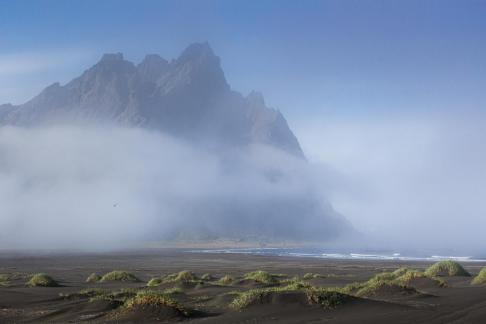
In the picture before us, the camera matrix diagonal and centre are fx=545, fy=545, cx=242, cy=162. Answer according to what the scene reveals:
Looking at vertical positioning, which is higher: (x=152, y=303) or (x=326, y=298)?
(x=326, y=298)

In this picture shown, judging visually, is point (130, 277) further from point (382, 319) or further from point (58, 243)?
point (58, 243)

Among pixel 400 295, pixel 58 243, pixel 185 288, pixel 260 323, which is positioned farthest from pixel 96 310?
pixel 58 243

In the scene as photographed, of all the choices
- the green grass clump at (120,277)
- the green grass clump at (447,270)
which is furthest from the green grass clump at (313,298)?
the green grass clump at (447,270)

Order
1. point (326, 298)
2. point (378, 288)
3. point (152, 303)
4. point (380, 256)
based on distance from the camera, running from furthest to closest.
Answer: point (380, 256) < point (378, 288) < point (326, 298) < point (152, 303)

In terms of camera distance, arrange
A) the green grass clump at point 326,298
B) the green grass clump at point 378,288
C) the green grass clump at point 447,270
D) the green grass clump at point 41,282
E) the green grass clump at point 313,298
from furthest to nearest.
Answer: the green grass clump at point 447,270 → the green grass clump at point 41,282 → the green grass clump at point 378,288 → the green grass clump at point 313,298 → the green grass clump at point 326,298

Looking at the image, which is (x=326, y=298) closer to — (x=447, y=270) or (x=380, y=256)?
(x=447, y=270)

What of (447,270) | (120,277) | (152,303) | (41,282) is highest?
(447,270)

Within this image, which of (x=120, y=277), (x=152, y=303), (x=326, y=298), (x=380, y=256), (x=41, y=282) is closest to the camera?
(x=152, y=303)

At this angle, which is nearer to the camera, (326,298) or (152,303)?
(152,303)

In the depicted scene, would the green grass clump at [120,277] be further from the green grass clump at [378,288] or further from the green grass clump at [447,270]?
the green grass clump at [447,270]

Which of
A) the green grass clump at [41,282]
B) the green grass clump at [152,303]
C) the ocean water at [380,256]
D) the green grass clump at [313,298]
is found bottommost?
the green grass clump at [41,282]

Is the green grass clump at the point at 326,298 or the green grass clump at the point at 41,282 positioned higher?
the green grass clump at the point at 326,298

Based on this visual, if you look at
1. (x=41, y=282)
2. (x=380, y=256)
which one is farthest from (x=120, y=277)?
(x=380, y=256)

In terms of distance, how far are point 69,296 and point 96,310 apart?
690 cm
